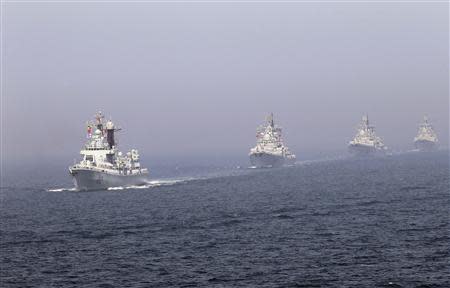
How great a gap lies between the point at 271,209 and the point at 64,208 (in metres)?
40.9

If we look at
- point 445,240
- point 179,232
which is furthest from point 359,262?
point 179,232

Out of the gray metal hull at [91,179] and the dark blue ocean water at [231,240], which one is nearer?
the dark blue ocean water at [231,240]

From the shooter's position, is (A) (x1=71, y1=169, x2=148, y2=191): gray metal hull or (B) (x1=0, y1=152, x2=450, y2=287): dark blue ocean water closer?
(B) (x1=0, y1=152, x2=450, y2=287): dark blue ocean water

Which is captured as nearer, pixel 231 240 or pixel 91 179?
pixel 231 240

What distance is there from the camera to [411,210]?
130m

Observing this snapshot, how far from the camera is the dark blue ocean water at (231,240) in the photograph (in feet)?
255

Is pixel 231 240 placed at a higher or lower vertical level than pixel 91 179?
lower

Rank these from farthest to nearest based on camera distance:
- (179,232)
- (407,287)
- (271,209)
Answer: (271,209)
(179,232)
(407,287)

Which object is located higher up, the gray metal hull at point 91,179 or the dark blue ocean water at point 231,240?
the gray metal hull at point 91,179

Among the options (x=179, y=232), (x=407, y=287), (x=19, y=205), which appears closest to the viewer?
(x=407, y=287)

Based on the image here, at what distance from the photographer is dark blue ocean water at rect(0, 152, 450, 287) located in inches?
3066

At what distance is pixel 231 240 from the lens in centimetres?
10150

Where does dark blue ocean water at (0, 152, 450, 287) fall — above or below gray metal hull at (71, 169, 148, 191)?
below

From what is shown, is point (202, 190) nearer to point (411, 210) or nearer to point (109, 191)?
point (109, 191)
